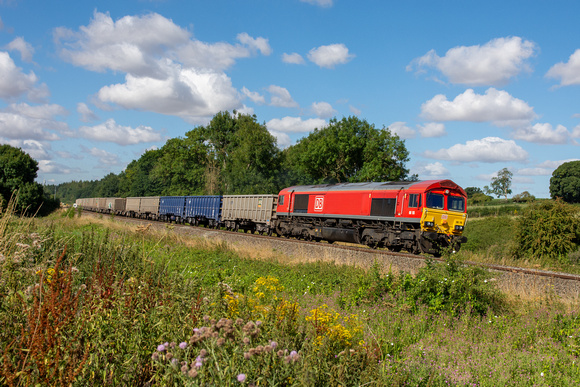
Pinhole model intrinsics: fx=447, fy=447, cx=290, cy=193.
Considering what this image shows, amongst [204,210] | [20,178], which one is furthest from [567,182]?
[20,178]

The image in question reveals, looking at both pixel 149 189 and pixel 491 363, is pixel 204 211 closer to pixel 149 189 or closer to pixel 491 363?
pixel 491 363

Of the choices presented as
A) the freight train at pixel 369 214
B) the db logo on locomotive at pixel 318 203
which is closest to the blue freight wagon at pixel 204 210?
the freight train at pixel 369 214

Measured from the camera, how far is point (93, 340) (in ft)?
12.0

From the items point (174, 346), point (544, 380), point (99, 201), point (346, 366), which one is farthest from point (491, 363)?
point (99, 201)

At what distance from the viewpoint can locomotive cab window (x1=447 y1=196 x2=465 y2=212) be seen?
63.5 ft

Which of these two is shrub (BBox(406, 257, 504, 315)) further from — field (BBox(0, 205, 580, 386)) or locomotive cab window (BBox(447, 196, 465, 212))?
locomotive cab window (BBox(447, 196, 465, 212))

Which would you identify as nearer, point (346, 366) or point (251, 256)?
point (346, 366)

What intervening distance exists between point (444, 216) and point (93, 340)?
17281 mm

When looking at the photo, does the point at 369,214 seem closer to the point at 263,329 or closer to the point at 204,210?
the point at 263,329

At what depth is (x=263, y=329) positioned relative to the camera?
Result: 400 cm

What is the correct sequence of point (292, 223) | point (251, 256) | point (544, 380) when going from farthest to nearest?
point (292, 223)
point (251, 256)
point (544, 380)

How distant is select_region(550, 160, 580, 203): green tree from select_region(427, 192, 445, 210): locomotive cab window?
76767 mm

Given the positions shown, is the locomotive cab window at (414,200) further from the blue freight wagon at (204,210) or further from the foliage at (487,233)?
the blue freight wagon at (204,210)

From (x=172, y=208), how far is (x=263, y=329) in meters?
44.3
